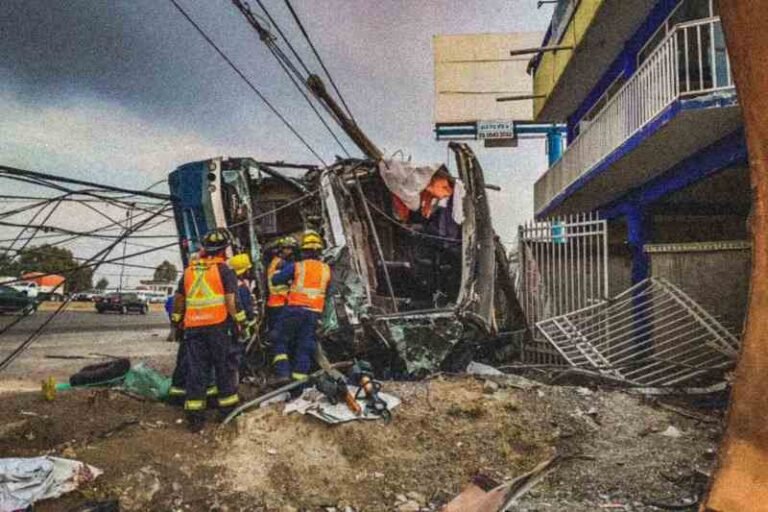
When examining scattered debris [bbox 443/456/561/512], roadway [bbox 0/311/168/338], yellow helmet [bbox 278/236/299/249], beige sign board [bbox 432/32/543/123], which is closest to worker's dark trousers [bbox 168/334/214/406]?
yellow helmet [bbox 278/236/299/249]

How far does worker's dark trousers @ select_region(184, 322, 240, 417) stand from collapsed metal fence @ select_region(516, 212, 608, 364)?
5141 mm

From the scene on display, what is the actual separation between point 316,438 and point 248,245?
130 inches

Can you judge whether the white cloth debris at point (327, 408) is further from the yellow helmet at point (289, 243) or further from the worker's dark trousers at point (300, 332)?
the yellow helmet at point (289, 243)

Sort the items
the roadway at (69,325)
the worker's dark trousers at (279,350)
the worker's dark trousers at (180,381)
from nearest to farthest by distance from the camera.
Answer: the worker's dark trousers at (180,381) → the worker's dark trousers at (279,350) → the roadway at (69,325)

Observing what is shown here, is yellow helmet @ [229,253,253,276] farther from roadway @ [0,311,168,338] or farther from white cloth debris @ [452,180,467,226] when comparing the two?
roadway @ [0,311,168,338]

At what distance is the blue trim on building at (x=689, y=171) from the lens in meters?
7.45

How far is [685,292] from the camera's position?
6.87m

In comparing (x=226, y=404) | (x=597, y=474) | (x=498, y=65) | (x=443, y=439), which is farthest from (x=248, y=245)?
(x=498, y=65)

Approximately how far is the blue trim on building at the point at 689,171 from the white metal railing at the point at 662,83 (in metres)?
0.86

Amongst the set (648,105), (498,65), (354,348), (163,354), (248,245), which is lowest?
(163,354)

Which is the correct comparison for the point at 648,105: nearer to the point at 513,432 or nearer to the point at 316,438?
the point at 513,432

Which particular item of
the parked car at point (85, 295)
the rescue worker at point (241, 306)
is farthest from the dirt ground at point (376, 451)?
the parked car at point (85, 295)

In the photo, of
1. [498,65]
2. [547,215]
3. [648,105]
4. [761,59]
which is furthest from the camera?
[498,65]

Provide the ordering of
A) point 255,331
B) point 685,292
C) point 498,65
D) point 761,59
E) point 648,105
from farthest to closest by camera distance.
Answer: point 498,65
point 648,105
point 685,292
point 255,331
point 761,59
